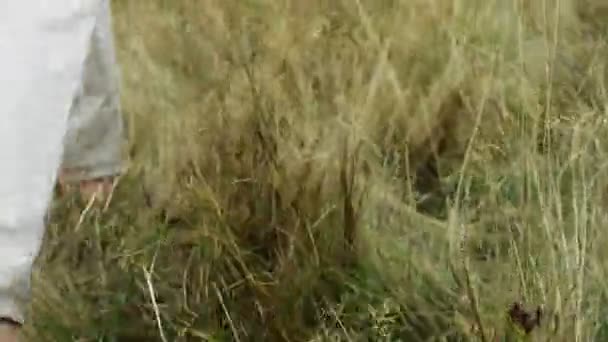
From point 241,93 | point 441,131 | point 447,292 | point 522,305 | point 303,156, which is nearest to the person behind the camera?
point 522,305

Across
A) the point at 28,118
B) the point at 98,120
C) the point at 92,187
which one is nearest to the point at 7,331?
the point at 28,118

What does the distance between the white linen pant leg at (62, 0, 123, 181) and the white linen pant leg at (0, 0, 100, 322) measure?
1.20ft

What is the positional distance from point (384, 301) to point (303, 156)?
20 centimetres

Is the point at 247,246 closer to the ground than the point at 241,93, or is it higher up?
closer to the ground

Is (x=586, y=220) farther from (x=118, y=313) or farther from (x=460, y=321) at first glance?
(x=118, y=313)

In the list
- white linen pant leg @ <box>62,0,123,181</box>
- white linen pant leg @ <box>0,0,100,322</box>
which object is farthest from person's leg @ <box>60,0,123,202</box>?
white linen pant leg @ <box>0,0,100,322</box>

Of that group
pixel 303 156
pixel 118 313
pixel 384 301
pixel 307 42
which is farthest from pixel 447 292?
pixel 307 42

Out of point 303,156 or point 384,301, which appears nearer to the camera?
point 384,301

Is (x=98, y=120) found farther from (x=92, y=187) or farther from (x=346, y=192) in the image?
(x=346, y=192)

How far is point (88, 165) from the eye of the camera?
1292 mm

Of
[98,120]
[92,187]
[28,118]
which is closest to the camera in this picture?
[28,118]

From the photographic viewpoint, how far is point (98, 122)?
124cm

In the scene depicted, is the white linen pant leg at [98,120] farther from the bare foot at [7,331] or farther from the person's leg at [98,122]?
the bare foot at [7,331]

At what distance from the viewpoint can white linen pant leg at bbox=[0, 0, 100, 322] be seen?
76 centimetres
